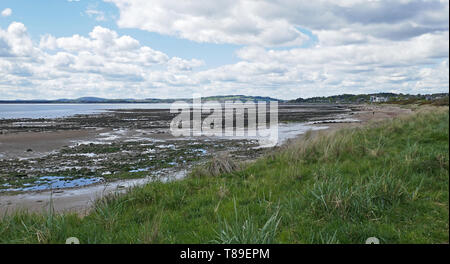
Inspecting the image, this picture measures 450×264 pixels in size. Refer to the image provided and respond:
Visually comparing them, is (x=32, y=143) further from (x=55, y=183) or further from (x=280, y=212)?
(x=280, y=212)

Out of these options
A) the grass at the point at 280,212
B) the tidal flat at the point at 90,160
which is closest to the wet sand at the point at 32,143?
the tidal flat at the point at 90,160

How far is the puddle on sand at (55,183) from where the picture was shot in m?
13.0

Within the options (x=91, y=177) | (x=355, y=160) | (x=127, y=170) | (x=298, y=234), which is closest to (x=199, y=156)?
(x=127, y=170)

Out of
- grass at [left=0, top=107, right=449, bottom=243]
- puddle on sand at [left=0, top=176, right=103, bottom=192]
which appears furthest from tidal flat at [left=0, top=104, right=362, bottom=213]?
grass at [left=0, top=107, right=449, bottom=243]

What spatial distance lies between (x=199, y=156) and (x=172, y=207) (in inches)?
525

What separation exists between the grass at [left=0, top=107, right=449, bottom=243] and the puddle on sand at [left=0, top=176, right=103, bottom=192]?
776 cm

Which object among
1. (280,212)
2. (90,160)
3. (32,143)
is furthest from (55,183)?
(32,143)

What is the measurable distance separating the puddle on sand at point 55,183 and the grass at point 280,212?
306 inches

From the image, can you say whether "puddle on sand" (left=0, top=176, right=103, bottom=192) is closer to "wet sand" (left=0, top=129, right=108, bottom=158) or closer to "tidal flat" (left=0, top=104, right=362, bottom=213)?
"tidal flat" (left=0, top=104, right=362, bottom=213)

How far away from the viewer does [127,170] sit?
16.2 meters

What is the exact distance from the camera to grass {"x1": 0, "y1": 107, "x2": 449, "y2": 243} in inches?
171

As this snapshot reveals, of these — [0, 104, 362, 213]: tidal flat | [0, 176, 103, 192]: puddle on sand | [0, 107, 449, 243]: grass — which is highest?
[0, 107, 449, 243]: grass

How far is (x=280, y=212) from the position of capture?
534 cm
